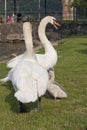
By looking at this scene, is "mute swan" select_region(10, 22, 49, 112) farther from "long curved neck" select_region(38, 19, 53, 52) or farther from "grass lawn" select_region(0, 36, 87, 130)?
"long curved neck" select_region(38, 19, 53, 52)

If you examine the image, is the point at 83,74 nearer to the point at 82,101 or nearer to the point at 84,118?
the point at 82,101

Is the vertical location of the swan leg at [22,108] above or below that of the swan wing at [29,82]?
below

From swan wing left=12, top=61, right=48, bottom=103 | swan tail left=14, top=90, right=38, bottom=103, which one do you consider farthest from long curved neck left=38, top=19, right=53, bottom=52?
swan tail left=14, top=90, right=38, bottom=103

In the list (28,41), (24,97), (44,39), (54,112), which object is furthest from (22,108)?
(44,39)

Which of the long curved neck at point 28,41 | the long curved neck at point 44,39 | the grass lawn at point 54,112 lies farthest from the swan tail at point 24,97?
the long curved neck at point 44,39

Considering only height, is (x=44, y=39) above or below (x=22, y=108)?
above

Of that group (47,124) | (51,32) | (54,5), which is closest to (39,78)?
(47,124)

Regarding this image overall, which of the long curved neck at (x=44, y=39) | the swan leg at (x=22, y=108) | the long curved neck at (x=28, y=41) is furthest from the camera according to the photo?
the long curved neck at (x=44, y=39)

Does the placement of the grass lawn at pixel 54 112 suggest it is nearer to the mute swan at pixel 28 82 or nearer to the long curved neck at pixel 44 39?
the mute swan at pixel 28 82

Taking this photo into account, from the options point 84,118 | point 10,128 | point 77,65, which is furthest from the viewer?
point 77,65

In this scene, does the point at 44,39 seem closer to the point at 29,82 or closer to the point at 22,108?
the point at 22,108

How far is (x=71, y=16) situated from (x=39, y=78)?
4547 centimetres

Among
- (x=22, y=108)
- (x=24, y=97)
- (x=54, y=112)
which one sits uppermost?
(x=24, y=97)

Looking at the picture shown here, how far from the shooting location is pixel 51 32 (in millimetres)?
40688
